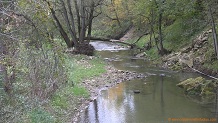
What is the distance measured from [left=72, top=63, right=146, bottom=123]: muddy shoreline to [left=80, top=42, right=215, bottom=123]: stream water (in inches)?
11.1

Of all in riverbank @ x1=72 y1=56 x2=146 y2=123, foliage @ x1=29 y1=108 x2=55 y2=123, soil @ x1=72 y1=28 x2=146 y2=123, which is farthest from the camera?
soil @ x1=72 y1=28 x2=146 y2=123

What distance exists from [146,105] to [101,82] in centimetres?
496

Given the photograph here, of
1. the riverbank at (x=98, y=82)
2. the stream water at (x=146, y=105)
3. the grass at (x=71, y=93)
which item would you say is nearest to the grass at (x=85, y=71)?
the grass at (x=71, y=93)

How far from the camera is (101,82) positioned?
17062mm

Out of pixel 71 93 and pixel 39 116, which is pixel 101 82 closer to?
pixel 71 93

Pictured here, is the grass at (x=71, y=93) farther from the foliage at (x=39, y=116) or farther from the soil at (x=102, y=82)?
the foliage at (x=39, y=116)

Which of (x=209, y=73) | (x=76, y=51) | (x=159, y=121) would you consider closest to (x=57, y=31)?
(x=76, y=51)

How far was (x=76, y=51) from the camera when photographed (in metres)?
27.4

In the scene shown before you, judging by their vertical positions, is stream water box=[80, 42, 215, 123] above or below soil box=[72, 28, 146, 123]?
below

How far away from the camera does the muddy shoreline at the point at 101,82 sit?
12.5 meters

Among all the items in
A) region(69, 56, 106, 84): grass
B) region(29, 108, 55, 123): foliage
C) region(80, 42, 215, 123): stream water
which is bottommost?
region(80, 42, 215, 123): stream water

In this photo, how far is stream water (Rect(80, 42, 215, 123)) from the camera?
1105cm

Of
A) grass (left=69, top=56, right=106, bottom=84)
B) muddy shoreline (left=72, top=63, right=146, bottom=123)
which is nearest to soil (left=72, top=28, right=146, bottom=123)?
muddy shoreline (left=72, top=63, right=146, bottom=123)

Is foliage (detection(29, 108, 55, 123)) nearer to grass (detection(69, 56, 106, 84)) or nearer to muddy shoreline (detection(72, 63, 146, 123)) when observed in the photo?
muddy shoreline (detection(72, 63, 146, 123))
